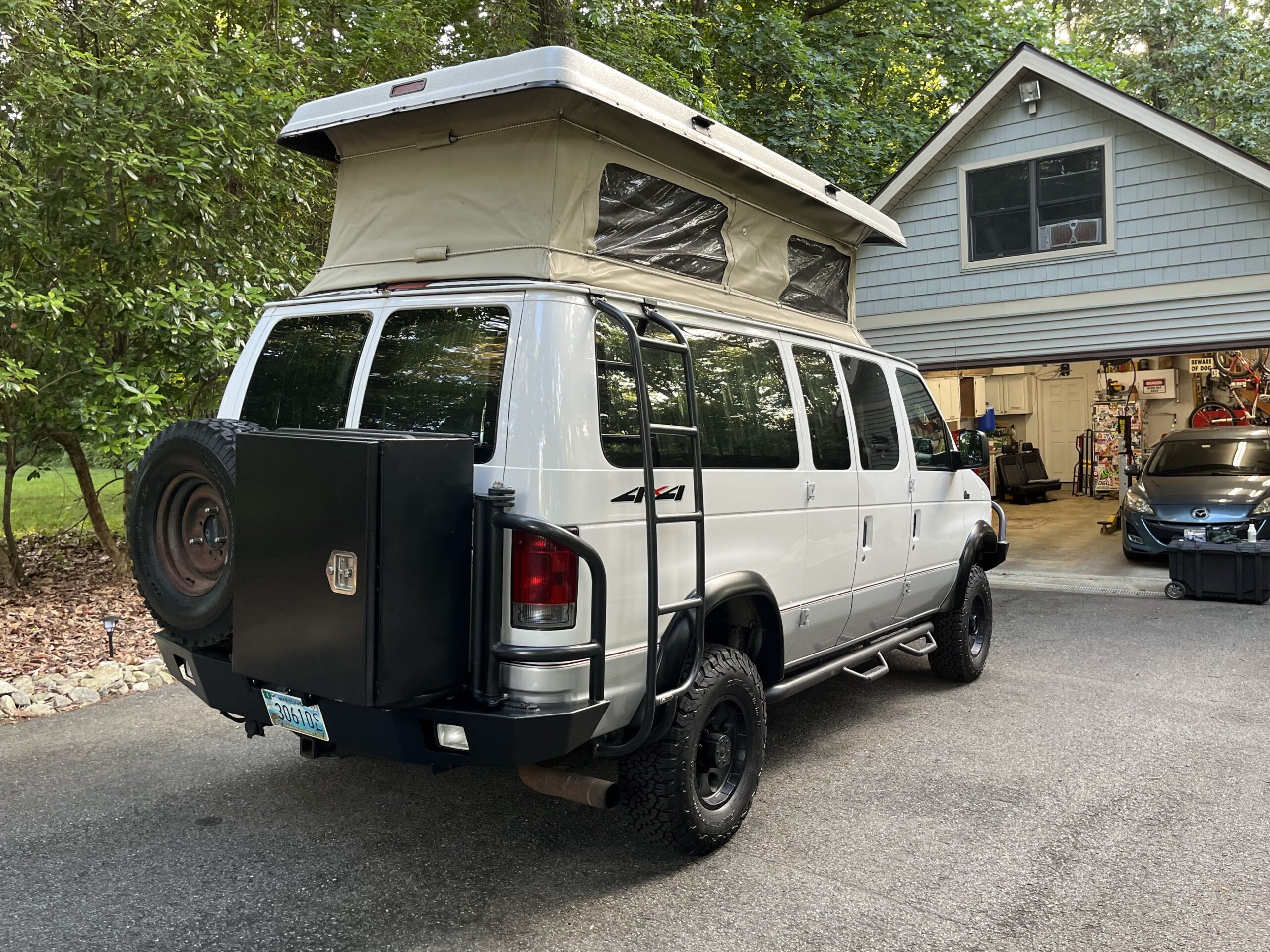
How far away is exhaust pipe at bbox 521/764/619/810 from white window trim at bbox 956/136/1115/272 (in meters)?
10.4

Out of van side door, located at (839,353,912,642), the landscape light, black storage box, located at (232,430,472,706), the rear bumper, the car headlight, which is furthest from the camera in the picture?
the car headlight

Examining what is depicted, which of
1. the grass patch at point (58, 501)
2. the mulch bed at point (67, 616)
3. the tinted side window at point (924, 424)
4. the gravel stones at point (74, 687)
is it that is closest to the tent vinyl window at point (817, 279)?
the tinted side window at point (924, 424)

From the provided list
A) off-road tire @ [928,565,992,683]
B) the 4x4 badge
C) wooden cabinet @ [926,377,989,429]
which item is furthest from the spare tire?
wooden cabinet @ [926,377,989,429]

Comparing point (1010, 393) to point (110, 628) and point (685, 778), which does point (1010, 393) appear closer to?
point (110, 628)

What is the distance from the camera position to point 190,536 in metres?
3.60

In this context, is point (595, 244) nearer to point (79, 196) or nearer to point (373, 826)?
point (373, 826)

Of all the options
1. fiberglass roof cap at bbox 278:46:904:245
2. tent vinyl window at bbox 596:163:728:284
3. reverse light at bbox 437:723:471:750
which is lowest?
reverse light at bbox 437:723:471:750

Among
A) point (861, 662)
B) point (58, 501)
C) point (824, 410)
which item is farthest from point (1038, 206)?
→ point (58, 501)

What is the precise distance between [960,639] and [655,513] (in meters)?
3.68

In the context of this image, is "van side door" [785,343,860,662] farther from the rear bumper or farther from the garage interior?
the garage interior

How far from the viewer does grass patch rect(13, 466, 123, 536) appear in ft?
35.1

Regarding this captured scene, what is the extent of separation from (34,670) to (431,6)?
35.3 ft

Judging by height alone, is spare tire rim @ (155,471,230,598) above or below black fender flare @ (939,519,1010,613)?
above

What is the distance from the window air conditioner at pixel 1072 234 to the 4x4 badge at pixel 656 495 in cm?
985
